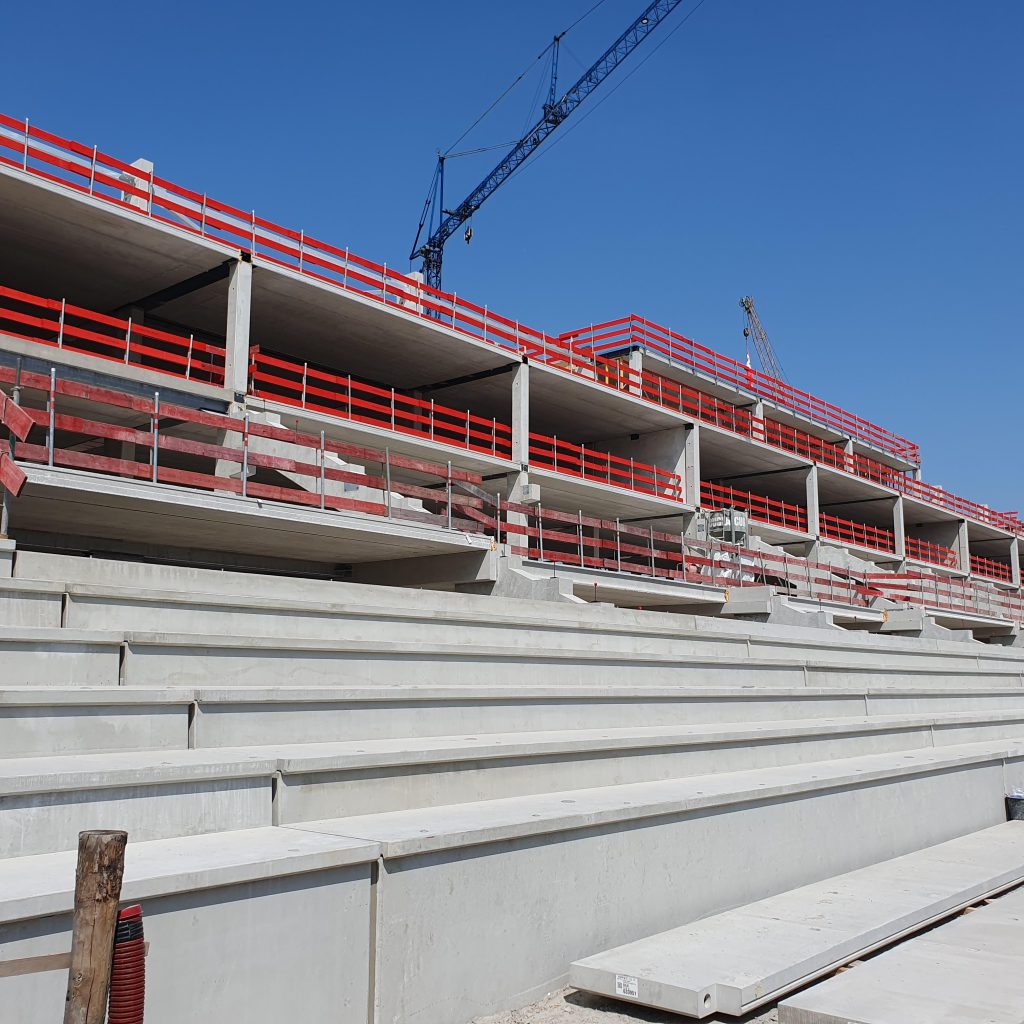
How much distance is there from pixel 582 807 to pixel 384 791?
1261mm

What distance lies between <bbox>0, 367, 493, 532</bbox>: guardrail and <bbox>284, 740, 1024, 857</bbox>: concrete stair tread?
714 cm

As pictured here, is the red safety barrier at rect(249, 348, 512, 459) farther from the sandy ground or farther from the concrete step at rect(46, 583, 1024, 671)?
the sandy ground

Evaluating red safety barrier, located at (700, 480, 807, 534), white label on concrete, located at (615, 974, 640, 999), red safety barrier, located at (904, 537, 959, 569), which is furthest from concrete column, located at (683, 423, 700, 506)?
white label on concrete, located at (615, 974, 640, 999)

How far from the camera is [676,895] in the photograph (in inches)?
262

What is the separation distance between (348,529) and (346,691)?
8540 millimetres

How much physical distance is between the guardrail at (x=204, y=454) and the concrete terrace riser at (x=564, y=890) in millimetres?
7657

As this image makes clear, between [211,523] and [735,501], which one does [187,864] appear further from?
A: [735,501]

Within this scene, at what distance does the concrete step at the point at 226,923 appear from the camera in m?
3.61

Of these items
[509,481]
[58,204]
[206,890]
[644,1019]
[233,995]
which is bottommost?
[644,1019]

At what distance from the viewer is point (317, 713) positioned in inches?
252

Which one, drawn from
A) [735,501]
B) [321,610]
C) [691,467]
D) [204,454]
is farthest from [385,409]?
[735,501]

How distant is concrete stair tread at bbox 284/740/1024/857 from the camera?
5.13 m

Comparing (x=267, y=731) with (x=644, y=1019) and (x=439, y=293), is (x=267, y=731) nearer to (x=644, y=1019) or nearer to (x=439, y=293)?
(x=644, y=1019)

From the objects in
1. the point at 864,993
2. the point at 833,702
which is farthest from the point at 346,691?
the point at 833,702
